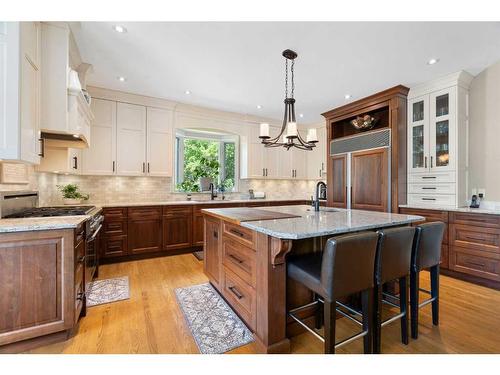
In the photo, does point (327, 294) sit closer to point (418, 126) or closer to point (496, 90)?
point (418, 126)

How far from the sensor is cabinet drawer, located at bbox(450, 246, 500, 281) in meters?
2.75

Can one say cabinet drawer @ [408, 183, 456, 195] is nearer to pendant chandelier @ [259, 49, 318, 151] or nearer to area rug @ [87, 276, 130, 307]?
pendant chandelier @ [259, 49, 318, 151]

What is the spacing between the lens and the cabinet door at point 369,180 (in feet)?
12.5

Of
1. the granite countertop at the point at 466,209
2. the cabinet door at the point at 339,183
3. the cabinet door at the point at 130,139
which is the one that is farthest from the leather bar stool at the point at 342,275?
the cabinet door at the point at 130,139

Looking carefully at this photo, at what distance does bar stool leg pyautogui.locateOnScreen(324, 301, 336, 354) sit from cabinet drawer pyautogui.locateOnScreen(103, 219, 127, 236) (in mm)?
3302

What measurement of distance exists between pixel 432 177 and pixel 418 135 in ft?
2.27

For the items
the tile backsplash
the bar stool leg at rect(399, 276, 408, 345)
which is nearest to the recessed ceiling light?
the tile backsplash

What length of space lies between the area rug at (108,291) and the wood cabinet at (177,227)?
1005mm

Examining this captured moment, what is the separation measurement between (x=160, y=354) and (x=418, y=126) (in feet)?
14.3

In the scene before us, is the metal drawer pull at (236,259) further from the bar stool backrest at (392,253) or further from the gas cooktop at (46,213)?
the gas cooktop at (46,213)

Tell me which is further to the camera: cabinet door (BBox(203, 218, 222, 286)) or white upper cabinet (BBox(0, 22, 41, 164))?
cabinet door (BBox(203, 218, 222, 286))

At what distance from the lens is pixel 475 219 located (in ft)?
9.55

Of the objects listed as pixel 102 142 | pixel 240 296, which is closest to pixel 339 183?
pixel 240 296
